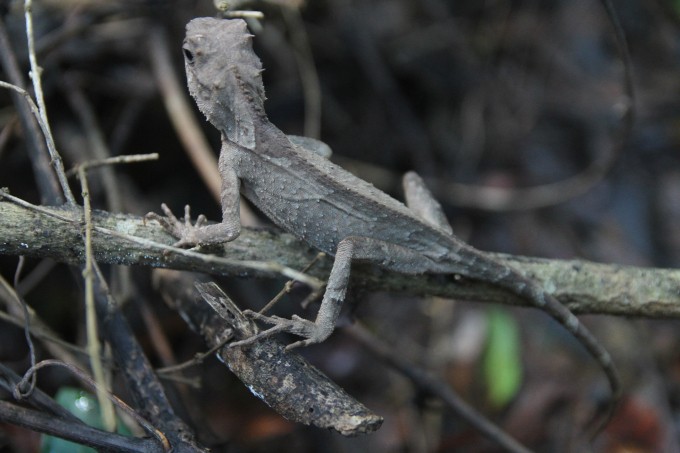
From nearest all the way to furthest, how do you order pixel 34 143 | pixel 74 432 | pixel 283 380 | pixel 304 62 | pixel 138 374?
pixel 74 432 < pixel 283 380 < pixel 138 374 < pixel 34 143 < pixel 304 62

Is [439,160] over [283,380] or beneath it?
beneath

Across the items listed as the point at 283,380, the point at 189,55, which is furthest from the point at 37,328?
the point at 189,55

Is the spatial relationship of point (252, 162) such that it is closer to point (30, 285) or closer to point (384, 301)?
point (30, 285)

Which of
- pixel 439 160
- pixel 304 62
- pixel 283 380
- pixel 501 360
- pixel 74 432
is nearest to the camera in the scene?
pixel 74 432

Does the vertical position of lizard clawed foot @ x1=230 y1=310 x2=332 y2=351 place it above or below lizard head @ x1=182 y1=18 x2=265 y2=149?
below

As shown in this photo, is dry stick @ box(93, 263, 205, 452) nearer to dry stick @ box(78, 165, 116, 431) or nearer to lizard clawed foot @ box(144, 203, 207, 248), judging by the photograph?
dry stick @ box(78, 165, 116, 431)

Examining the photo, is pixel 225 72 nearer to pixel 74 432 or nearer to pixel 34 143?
pixel 34 143

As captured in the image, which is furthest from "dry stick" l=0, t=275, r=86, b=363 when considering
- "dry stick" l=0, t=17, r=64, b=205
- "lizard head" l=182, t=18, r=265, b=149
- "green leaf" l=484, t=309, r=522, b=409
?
"green leaf" l=484, t=309, r=522, b=409
